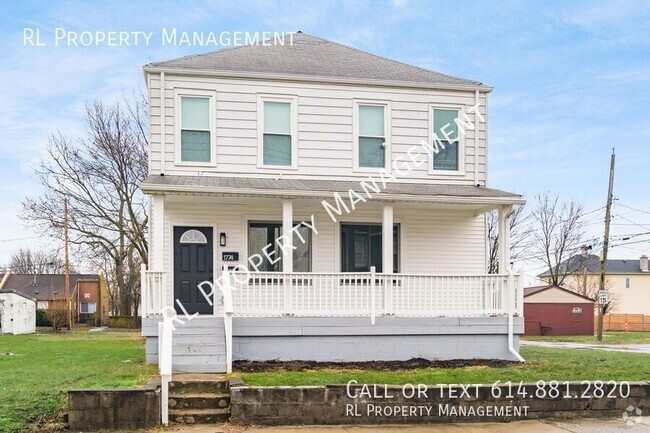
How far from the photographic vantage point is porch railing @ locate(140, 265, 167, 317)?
11.2 m

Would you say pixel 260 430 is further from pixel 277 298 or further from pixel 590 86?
pixel 590 86

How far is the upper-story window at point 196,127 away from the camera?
1331cm

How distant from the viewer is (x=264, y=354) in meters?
11.5

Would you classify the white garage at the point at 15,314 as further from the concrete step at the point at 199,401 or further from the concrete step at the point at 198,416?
the concrete step at the point at 198,416

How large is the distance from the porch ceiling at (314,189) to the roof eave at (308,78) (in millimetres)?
2314

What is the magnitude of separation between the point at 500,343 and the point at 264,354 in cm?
483

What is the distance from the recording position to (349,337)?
38.7 ft

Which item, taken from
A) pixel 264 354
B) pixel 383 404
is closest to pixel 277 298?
pixel 264 354

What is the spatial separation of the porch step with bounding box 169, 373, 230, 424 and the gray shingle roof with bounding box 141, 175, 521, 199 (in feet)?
13.8

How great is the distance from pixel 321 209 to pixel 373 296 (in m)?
2.84

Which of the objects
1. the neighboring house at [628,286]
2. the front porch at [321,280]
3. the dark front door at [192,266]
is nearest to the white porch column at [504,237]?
the front porch at [321,280]

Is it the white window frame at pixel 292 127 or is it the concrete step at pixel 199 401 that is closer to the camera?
the concrete step at pixel 199 401

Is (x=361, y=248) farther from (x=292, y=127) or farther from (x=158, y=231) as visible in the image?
(x=158, y=231)

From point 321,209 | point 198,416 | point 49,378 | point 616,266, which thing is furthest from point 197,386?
point 616,266
